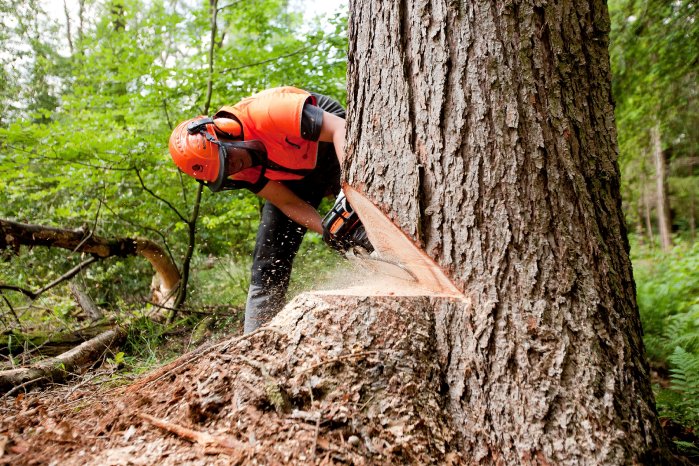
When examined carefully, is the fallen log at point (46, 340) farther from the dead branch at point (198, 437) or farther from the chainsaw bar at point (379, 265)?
the chainsaw bar at point (379, 265)

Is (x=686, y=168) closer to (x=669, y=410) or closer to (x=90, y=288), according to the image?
(x=669, y=410)

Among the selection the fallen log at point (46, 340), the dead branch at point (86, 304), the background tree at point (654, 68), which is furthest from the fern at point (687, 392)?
the dead branch at point (86, 304)

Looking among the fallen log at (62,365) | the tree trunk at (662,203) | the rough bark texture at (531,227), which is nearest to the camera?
the rough bark texture at (531,227)

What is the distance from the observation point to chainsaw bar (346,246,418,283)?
1563 mm

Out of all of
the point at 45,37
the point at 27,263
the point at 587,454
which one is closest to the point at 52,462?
the point at 587,454

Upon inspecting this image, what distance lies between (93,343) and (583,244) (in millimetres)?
3417

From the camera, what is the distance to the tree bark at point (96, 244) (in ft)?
11.0

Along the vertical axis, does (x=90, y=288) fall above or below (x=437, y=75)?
below

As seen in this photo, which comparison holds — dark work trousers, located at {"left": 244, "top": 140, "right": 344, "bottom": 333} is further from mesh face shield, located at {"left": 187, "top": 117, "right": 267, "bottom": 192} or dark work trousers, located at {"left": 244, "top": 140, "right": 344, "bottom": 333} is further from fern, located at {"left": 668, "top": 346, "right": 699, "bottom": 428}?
fern, located at {"left": 668, "top": 346, "right": 699, "bottom": 428}

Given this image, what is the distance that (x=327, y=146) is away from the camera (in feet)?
9.62

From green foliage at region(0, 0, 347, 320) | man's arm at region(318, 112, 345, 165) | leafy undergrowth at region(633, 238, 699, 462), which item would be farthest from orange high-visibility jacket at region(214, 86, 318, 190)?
leafy undergrowth at region(633, 238, 699, 462)

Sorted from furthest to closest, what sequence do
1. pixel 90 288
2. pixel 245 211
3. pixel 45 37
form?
pixel 45 37, pixel 90 288, pixel 245 211

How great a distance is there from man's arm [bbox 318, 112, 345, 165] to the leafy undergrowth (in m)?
2.08

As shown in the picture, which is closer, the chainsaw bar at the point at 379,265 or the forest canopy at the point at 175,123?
the chainsaw bar at the point at 379,265
